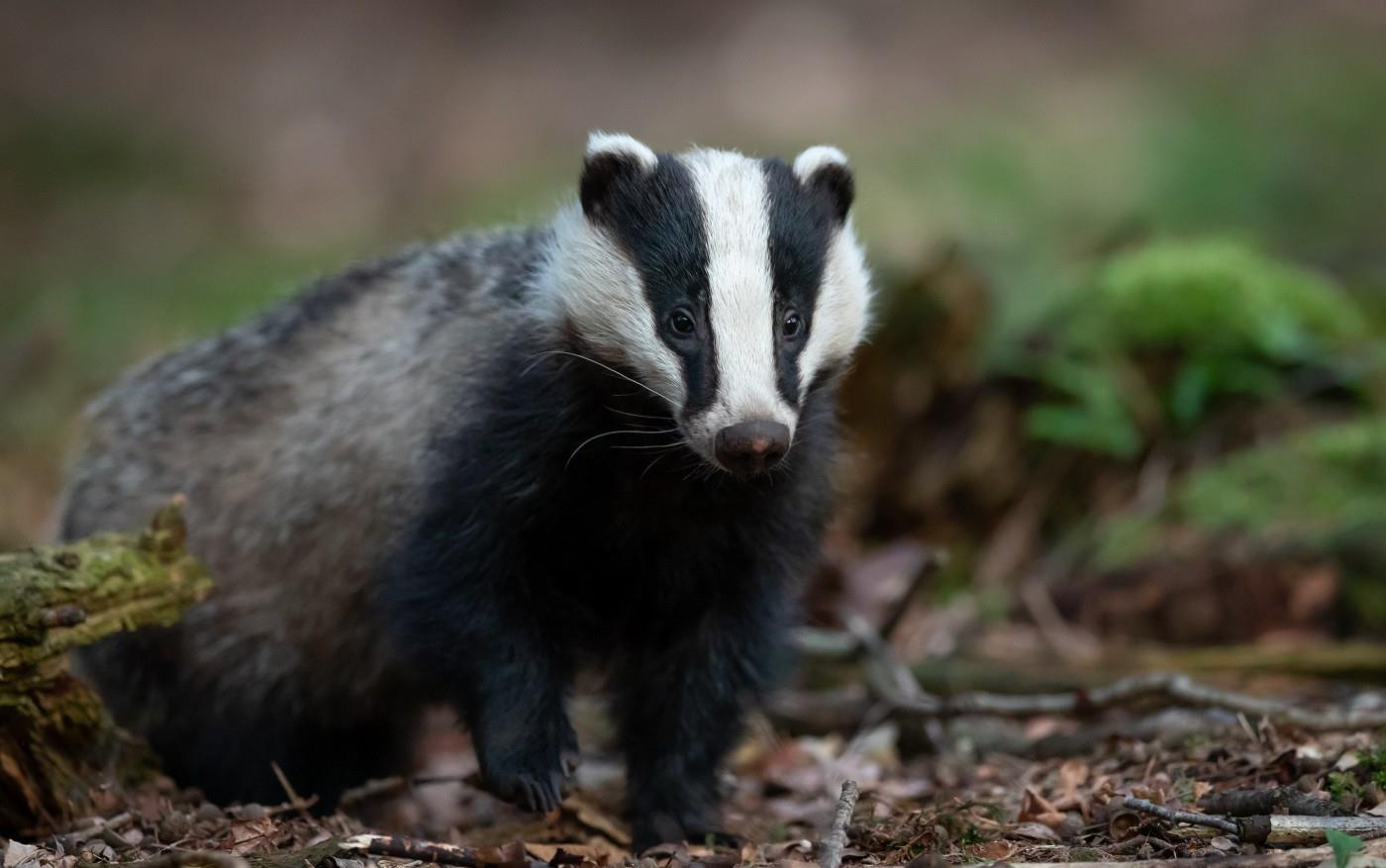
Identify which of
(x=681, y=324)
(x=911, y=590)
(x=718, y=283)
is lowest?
(x=911, y=590)

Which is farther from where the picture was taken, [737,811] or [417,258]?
[417,258]

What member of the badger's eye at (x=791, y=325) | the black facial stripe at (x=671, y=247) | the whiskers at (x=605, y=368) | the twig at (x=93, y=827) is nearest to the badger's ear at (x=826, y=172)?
the black facial stripe at (x=671, y=247)

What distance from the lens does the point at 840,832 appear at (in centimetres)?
354

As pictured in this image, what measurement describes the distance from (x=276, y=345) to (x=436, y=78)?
13.0 metres

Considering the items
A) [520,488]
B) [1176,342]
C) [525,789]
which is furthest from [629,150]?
[1176,342]

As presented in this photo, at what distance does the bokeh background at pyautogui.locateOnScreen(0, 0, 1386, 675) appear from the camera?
6.67 meters

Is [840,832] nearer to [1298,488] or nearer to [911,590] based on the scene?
[911,590]

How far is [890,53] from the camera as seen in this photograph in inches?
678

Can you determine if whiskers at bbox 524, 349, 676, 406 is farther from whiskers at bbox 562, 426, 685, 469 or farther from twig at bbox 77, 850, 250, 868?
twig at bbox 77, 850, 250, 868

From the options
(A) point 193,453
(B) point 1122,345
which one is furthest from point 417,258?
(B) point 1122,345

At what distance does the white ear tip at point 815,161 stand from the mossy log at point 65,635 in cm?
217

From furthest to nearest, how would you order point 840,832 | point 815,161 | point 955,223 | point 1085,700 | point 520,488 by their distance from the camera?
point 955,223 → point 1085,700 → point 815,161 → point 520,488 → point 840,832

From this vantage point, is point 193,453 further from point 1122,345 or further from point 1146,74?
point 1146,74

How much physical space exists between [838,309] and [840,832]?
1593 mm
